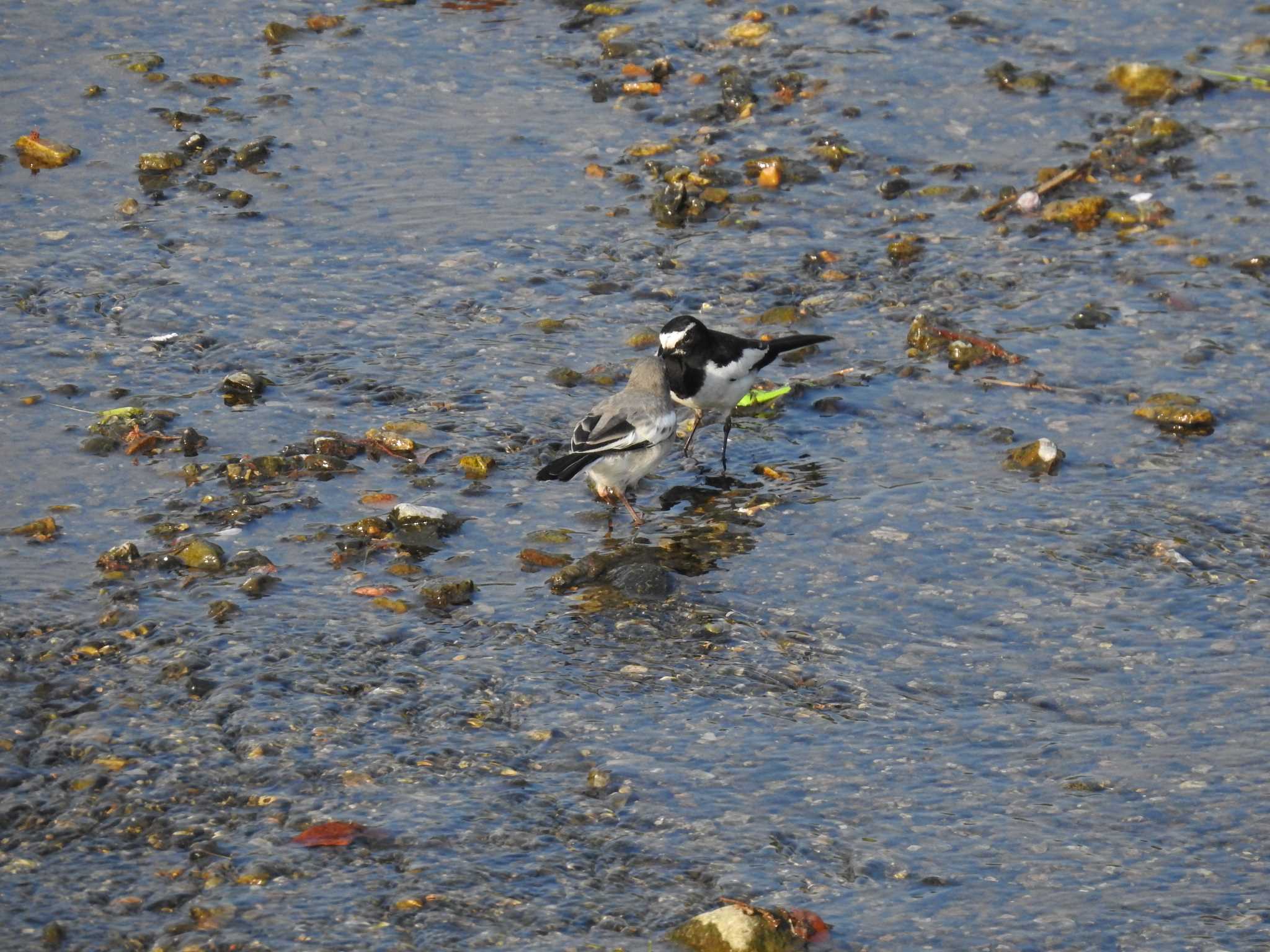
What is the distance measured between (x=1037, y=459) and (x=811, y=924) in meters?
4.23

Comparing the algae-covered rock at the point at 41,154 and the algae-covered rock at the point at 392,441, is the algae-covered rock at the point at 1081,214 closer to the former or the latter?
the algae-covered rock at the point at 392,441

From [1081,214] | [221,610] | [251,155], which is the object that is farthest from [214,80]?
[221,610]

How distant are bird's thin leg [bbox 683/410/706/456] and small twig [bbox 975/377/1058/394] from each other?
5.94 feet

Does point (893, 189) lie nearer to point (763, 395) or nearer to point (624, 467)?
point (763, 395)

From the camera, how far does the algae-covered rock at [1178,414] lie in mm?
9555

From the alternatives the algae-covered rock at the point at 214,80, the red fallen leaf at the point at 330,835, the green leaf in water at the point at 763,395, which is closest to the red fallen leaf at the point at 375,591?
the red fallen leaf at the point at 330,835

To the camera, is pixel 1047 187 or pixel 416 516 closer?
pixel 416 516

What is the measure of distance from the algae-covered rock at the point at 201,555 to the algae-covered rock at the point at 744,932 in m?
3.44

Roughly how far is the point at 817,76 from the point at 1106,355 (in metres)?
4.99

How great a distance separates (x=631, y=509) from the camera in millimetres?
8938

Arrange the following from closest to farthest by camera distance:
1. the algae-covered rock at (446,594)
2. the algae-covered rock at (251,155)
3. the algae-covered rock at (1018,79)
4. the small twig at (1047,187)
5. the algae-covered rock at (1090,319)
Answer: the algae-covered rock at (446,594)
the algae-covered rock at (1090,319)
the small twig at (1047,187)
the algae-covered rock at (251,155)
the algae-covered rock at (1018,79)

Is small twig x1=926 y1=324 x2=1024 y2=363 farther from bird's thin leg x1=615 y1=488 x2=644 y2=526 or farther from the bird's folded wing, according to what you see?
bird's thin leg x1=615 y1=488 x2=644 y2=526

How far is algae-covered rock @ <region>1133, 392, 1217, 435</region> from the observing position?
9.55 meters

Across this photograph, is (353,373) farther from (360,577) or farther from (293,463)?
(360,577)
